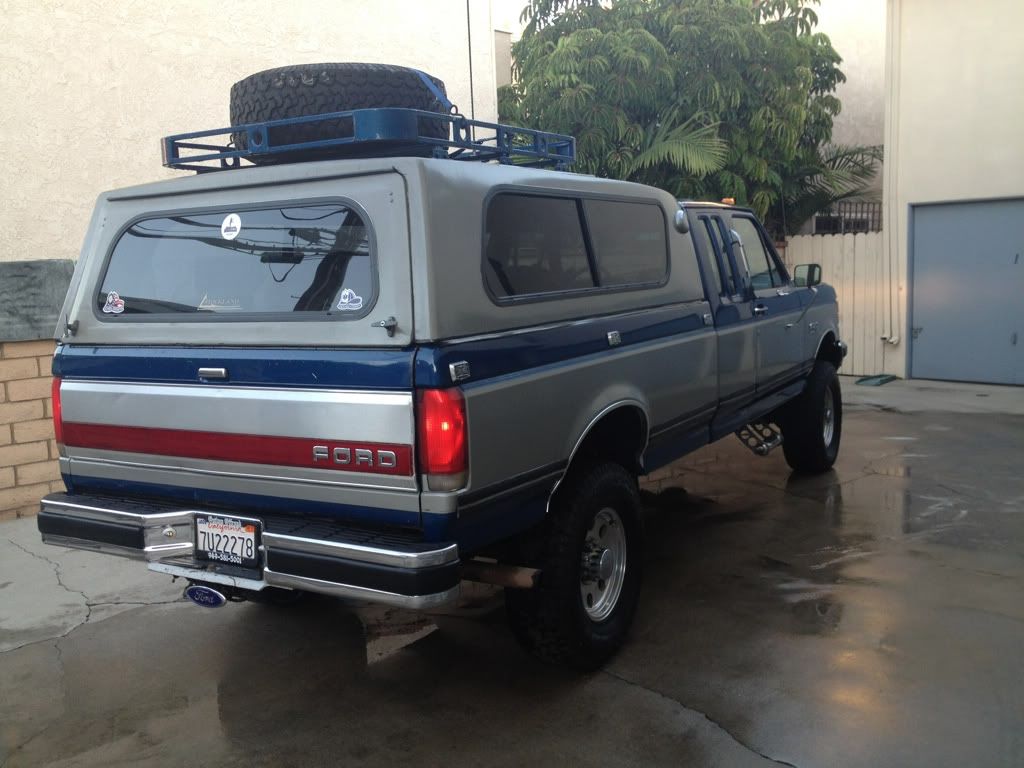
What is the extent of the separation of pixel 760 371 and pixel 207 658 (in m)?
3.58

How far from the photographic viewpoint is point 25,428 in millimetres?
6426

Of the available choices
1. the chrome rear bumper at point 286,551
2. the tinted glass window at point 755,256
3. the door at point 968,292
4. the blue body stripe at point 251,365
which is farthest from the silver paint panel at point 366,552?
the door at point 968,292

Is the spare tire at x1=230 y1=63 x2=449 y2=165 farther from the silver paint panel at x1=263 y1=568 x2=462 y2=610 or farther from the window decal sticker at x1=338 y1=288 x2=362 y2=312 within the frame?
the silver paint panel at x1=263 y1=568 x2=462 y2=610

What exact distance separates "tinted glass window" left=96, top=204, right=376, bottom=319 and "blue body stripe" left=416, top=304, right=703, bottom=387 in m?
0.35

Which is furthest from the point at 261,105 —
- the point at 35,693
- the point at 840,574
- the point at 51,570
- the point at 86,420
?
the point at 840,574

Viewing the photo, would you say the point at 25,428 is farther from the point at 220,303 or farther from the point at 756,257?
the point at 756,257

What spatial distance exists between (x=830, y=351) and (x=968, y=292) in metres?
5.23

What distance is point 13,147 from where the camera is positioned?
657 cm

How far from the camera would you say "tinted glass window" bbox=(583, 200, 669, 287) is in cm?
438

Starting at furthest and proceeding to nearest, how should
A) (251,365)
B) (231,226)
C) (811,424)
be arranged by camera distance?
(811,424) → (231,226) → (251,365)

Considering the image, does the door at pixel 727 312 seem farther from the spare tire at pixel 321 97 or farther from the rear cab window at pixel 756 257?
the spare tire at pixel 321 97

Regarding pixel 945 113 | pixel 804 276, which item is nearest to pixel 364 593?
pixel 804 276

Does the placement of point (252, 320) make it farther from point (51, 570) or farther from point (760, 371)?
point (760, 371)

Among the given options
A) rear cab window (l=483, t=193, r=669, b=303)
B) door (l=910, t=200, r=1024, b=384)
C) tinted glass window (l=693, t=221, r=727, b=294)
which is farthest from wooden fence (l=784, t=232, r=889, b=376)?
rear cab window (l=483, t=193, r=669, b=303)
